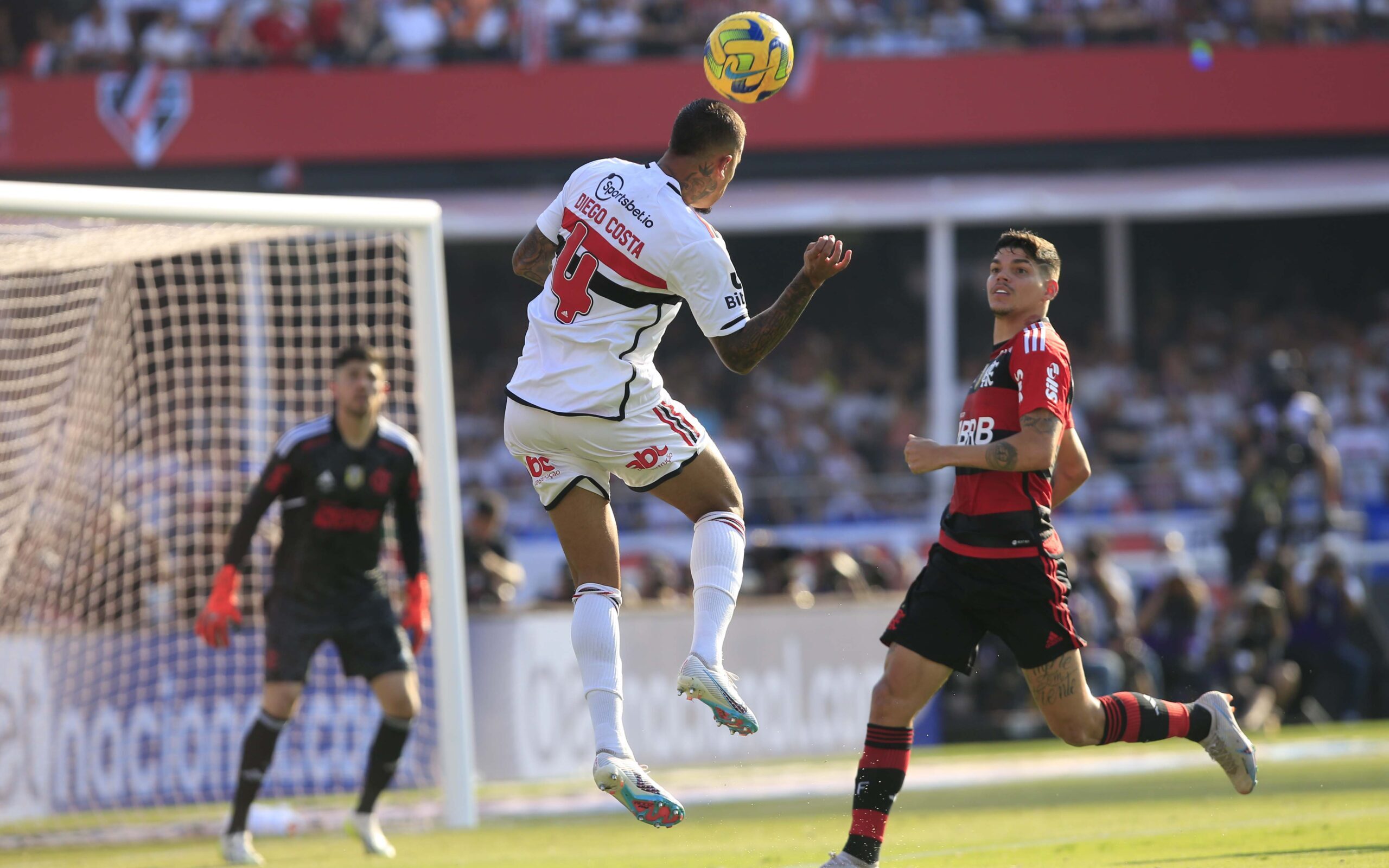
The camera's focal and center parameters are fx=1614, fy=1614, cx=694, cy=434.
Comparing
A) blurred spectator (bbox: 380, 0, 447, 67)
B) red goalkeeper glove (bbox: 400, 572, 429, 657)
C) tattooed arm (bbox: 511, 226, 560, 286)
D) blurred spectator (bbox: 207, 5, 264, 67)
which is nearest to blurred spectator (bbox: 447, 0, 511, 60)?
blurred spectator (bbox: 380, 0, 447, 67)

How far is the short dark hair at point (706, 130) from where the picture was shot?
558 cm

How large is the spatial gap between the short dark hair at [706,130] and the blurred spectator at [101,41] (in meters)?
17.7

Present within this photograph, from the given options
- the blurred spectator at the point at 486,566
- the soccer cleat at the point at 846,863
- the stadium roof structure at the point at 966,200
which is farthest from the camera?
the stadium roof structure at the point at 966,200

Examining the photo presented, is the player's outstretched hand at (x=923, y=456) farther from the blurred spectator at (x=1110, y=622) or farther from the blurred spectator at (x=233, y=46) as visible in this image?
the blurred spectator at (x=233, y=46)

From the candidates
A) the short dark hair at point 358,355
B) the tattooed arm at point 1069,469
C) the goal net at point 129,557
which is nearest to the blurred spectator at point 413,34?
the goal net at point 129,557

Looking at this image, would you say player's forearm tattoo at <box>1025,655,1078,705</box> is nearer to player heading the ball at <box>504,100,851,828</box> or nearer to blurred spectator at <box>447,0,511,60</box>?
player heading the ball at <box>504,100,851,828</box>

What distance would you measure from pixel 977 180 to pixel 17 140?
41.5ft

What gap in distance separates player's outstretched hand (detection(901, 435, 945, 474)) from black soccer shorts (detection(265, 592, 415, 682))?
155 inches

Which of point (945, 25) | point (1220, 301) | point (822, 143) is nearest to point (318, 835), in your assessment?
point (822, 143)

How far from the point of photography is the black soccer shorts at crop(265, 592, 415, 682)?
842 centimetres

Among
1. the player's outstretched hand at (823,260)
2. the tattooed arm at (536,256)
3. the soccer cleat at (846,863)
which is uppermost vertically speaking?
the tattooed arm at (536,256)

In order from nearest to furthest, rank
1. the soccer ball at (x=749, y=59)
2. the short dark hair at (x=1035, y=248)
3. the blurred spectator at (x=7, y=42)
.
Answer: the short dark hair at (x=1035, y=248), the soccer ball at (x=749, y=59), the blurred spectator at (x=7, y=42)

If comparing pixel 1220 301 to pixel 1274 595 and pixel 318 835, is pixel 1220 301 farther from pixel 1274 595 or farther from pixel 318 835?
pixel 318 835

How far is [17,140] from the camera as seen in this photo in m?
21.1
